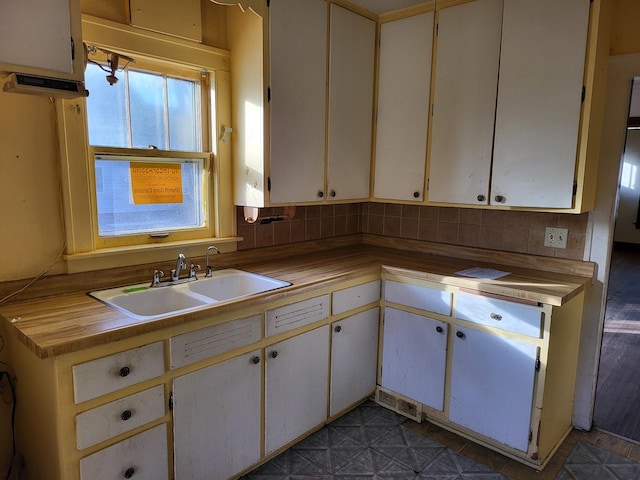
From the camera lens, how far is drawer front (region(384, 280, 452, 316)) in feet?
7.48

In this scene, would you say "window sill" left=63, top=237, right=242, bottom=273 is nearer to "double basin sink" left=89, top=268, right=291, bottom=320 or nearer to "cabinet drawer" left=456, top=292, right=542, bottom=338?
"double basin sink" left=89, top=268, right=291, bottom=320

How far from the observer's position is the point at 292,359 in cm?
208

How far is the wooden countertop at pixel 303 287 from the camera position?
1403mm

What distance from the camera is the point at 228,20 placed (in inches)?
88.7

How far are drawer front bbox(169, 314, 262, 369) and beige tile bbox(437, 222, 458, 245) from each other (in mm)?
1484

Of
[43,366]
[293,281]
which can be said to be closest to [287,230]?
[293,281]

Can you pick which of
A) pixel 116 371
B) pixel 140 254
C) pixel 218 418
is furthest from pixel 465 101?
pixel 116 371

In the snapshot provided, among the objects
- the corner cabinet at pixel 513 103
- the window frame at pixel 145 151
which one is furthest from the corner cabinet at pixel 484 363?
the window frame at pixel 145 151

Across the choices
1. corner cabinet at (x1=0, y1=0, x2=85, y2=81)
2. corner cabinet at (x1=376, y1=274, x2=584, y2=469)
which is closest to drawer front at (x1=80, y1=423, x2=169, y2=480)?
corner cabinet at (x1=0, y1=0, x2=85, y2=81)

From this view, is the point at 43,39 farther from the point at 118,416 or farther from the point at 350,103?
the point at 350,103

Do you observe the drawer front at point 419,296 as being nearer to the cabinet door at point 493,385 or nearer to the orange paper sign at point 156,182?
the cabinet door at point 493,385

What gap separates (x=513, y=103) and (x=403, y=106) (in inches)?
25.8

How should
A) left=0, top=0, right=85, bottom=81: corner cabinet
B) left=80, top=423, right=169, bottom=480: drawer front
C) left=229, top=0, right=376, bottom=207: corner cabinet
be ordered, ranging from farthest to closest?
left=229, top=0, right=376, bottom=207: corner cabinet, left=80, top=423, right=169, bottom=480: drawer front, left=0, top=0, right=85, bottom=81: corner cabinet

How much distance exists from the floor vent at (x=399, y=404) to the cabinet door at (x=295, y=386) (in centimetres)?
46
